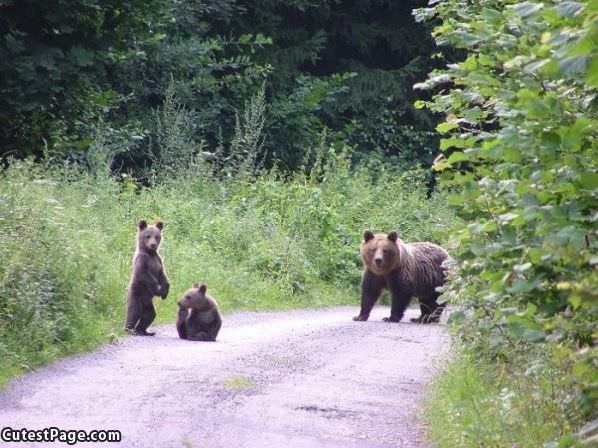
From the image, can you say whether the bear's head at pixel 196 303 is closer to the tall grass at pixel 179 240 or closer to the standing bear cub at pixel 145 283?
the standing bear cub at pixel 145 283

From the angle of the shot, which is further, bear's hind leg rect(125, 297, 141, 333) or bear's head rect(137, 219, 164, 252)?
bear's head rect(137, 219, 164, 252)

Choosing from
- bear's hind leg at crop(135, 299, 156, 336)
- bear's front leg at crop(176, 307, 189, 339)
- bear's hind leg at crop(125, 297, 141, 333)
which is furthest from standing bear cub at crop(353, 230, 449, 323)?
bear's hind leg at crop(125, 297, 141, 333)

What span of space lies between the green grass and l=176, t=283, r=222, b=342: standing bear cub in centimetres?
409

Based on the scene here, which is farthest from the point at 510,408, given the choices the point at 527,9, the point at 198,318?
the point at 198,318

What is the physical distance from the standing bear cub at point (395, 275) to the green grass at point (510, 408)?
680cm

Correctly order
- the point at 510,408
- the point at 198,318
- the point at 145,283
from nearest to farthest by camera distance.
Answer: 1. the point at 510,408
2. the point at 198,318
3. the point at 145,283

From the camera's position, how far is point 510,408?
644 cm

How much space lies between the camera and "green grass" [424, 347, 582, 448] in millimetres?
6238

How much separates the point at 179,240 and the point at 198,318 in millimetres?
5254

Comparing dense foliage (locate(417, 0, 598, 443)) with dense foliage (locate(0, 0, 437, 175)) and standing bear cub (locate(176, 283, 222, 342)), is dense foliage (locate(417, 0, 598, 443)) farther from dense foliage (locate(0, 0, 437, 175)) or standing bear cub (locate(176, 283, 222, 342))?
dense foliage (locate(0, 0, 437, 175))

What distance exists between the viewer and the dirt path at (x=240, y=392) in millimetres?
7023

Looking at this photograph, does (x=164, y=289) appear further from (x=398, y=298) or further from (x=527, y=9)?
(x=527, y=9)

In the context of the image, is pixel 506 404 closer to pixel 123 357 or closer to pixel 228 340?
pixel 123 357

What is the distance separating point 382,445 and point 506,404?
2.74 ft
